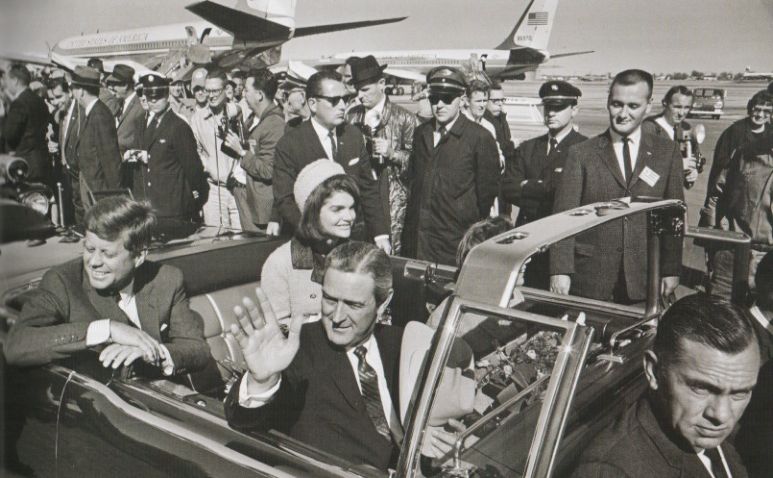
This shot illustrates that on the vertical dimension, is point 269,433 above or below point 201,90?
below

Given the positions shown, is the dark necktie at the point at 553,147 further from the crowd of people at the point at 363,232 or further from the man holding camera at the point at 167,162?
the man holding camera at the point at 167,162

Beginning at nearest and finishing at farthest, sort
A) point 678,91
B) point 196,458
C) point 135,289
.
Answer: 1. point 196,458
2. point 135,289
3. point 678,91

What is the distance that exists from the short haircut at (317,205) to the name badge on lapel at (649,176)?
3.99 ft

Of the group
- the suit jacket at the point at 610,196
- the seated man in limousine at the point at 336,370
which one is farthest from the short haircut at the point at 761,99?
the seated man in limousine at the point at 336,370

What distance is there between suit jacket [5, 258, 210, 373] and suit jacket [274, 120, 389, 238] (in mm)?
1345

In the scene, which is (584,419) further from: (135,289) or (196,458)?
(135,289)

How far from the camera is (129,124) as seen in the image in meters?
5.81

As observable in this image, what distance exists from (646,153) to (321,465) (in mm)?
2080

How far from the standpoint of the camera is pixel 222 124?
4.89 meters

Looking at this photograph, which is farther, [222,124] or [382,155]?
[222,124]

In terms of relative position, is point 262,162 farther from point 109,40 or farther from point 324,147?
point 109,40

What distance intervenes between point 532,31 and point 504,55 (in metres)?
2.56

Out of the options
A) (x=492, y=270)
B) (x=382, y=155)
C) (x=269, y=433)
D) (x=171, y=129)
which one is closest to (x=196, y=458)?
(x=269, y=433)

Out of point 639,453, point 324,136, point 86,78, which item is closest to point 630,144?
point 324,136
